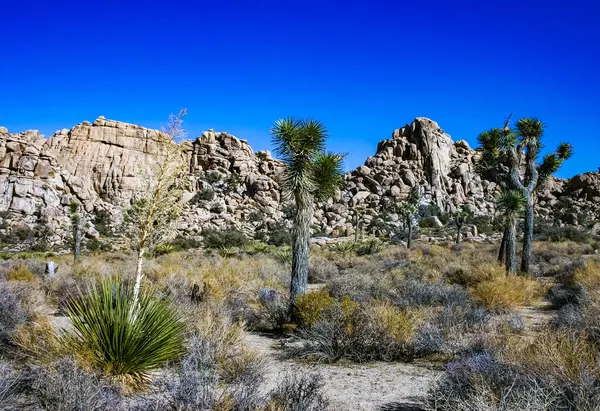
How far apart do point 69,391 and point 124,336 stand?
136 cm

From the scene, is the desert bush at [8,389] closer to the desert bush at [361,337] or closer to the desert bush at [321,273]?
the desert bush at [361,337]

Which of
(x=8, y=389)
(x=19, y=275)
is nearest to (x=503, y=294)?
(x=8, y=389)

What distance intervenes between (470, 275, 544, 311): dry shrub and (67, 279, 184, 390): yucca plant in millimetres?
8927

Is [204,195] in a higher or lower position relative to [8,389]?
higher

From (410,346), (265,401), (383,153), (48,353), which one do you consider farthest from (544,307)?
(383,153)

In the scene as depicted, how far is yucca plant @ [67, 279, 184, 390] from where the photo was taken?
5.06m

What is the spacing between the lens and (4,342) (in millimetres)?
7316

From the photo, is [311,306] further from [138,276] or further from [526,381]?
[526,381]

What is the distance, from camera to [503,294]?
12.1m

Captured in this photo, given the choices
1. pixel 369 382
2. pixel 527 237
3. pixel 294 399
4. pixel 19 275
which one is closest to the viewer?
pixel 294 399

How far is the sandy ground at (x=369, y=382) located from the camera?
542cm

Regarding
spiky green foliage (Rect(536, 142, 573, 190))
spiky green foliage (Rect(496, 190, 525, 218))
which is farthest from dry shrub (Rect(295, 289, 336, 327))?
spiky green foliage (Rect(536, 142, 573, 190))

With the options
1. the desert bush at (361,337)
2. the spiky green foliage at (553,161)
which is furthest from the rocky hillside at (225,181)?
the desert bush at (361,337)

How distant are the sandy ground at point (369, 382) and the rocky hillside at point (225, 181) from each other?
49.6m
